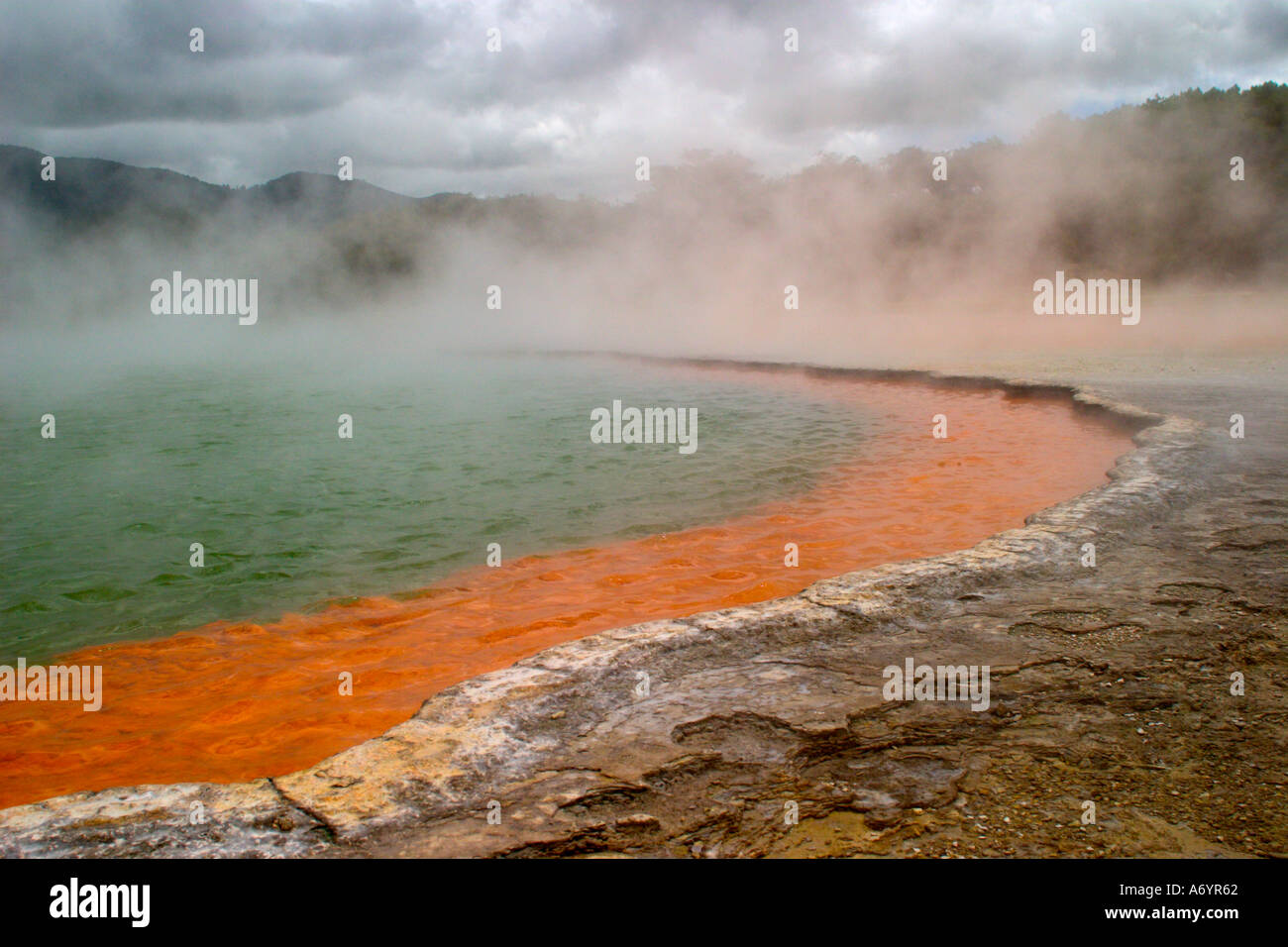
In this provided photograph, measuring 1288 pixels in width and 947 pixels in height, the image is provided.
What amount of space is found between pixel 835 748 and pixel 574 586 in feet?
7.50

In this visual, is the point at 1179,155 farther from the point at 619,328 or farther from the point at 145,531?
the point at 145,531

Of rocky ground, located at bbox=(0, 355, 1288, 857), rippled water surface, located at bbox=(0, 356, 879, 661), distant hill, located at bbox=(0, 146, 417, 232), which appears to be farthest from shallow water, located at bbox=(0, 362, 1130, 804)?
distant hill, located at bbox=(0, 146, 417, 232)

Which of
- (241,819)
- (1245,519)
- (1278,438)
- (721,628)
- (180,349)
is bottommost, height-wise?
(241,819)

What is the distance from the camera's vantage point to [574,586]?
3.89m

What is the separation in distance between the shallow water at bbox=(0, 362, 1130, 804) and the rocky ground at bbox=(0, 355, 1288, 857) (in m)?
0.91

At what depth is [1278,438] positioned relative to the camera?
470 centimetres

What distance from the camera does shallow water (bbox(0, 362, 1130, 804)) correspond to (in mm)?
2605

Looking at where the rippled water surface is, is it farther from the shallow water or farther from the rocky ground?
the rocky ground

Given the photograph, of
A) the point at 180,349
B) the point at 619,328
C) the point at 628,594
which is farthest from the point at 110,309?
the point at 628,594

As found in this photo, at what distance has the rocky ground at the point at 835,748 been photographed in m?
1.42

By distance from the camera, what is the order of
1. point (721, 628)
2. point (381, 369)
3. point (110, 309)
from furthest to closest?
point (110, 309) → point (381, 369) → point (721, 628)

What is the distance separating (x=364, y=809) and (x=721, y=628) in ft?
3.54

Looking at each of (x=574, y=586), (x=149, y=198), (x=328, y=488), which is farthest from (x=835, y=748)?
(x=149, y=198)

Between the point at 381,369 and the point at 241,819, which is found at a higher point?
the point at 381,369
